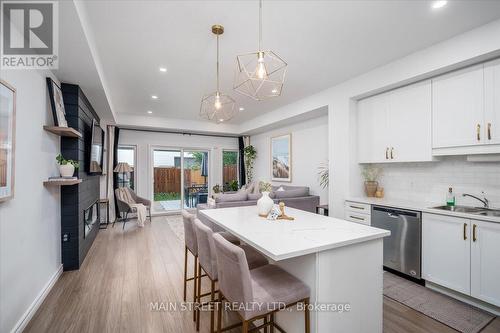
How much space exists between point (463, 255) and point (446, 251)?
0.47 ft

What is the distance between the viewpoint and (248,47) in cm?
286

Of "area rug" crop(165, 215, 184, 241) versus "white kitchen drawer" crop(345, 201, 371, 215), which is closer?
"white kitchen drawer" crop(345, 201, 371, 215)

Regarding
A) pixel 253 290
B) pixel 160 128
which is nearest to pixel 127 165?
pixel 160 128

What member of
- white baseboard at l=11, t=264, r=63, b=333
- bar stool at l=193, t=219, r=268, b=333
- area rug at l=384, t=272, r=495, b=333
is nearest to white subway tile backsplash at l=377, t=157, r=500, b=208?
area rug at l=384, t=272, r=495, b=333

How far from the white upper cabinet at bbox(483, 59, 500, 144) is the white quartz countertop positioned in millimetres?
1800

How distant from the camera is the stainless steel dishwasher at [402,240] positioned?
9.07ft

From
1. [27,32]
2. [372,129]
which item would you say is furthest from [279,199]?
[27,32]

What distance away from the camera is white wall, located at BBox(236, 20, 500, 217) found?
243cm

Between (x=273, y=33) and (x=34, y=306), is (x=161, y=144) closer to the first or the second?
(x=34, y=306)

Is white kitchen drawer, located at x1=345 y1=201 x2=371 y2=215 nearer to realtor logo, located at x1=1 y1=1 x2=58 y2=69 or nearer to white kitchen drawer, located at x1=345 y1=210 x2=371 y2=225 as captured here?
white kitchen drawer, located at x1=345 y1=210 x2=371 y2=225

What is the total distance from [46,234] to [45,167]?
0.78m

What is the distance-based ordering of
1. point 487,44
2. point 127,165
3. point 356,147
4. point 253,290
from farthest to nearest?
point 127,165
point 356,147
point 487,44
point 253,290

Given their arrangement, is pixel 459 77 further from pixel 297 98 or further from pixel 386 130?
pixel 297 98

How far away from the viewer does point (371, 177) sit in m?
3.89
